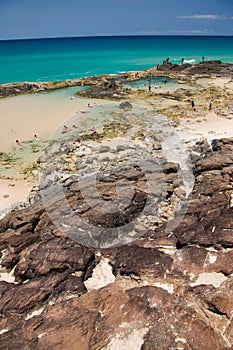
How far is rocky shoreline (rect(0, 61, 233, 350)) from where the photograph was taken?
938 cm

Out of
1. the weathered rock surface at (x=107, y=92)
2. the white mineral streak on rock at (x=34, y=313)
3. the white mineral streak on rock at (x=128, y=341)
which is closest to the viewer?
the white mineral streak on rock at (x=128, y=341)

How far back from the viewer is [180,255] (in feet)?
41.5

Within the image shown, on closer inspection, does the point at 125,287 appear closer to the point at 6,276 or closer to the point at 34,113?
the point at 6,276

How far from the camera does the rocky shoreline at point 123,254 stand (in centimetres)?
938

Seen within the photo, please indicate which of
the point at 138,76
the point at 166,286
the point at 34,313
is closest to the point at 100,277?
the point at 166,286

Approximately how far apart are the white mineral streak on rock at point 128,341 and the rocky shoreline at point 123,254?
1.2 inches

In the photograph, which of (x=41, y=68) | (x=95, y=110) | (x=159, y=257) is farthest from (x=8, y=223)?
(x=41, y=68)

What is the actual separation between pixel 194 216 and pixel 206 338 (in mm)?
7317

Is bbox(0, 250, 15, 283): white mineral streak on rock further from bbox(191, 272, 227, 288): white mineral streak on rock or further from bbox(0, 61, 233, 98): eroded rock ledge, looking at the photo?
bbox(0, 61, 233, 98): eroded rock ledge

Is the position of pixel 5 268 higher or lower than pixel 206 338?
lower

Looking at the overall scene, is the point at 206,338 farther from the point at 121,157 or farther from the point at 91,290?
the point at 121,157

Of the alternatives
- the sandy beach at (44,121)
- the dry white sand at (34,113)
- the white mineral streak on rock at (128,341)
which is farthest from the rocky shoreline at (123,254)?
the dry white sand at (34,113)

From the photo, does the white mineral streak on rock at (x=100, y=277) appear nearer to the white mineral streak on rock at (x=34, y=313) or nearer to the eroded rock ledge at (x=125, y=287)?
the eroded rock ledge at (x=125, y=287)

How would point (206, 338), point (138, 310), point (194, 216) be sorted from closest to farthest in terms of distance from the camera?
point (206, 338)
point (138, 310)
point (194, 216)
